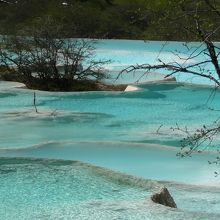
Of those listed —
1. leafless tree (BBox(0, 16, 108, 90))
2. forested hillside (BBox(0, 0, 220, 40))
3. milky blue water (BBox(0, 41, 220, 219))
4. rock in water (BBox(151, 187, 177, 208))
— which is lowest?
milky blue water (BBox(0, 41, 220, 219))

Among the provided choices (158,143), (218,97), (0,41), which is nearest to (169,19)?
(158,143)

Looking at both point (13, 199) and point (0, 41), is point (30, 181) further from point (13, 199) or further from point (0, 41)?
point (0, 41)

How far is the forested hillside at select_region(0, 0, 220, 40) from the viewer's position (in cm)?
314

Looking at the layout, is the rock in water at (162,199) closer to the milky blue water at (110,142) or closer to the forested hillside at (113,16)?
the milky blue water at (110,142)

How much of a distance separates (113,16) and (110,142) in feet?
85.5

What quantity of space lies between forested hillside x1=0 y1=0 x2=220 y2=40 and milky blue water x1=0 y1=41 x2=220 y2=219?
2.62ft

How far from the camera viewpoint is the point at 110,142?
6.95 metres

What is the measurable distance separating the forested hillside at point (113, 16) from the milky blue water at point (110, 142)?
2.62 feet

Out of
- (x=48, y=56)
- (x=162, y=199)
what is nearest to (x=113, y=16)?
(x=48, y=56)

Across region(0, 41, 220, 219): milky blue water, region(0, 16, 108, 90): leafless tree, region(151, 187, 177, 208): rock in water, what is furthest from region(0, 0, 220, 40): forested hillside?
region(151, 187, 177, 208): rock in water

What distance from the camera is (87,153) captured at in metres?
6.80

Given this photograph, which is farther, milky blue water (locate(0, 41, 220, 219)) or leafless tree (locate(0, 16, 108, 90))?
leafless tree (locate(0, 16, 108, 90))

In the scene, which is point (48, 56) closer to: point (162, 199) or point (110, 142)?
point (110, 142)

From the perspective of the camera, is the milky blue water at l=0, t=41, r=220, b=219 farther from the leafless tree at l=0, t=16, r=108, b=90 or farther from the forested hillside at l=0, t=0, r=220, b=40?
the leafless tree at l=0, t=16, r=108, b=90
